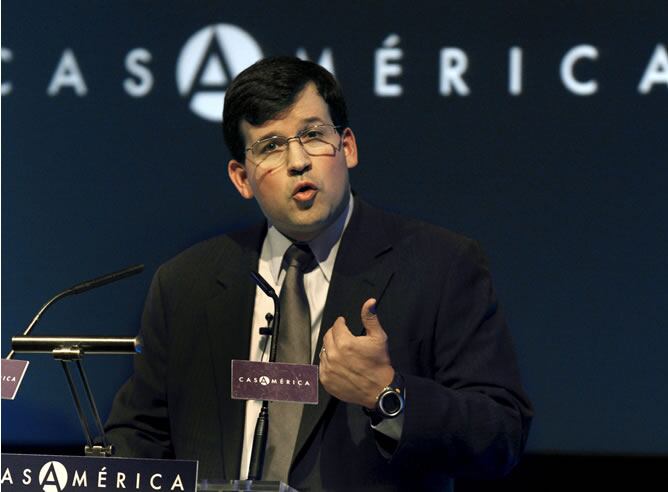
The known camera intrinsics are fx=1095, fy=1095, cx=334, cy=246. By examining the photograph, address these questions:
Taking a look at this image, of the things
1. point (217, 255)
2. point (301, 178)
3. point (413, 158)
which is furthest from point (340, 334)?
point (413, 158)

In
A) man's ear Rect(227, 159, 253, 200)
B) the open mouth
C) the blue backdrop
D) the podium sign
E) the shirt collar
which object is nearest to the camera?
the podium sign

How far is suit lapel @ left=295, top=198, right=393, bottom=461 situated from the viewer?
2.35 metres

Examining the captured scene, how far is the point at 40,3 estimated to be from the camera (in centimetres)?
389

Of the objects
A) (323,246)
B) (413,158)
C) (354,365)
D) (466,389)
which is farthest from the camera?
(413,158)

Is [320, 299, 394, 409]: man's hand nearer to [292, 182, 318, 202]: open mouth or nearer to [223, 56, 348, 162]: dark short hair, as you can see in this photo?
[292, 182, 318, 202]: open mouth

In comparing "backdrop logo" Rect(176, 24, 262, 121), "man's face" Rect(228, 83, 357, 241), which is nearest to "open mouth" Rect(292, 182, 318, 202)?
"man's face" Rect(228, 83, 357, 241)

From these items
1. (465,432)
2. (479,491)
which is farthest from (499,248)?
(465,432)

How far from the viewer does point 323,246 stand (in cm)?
259

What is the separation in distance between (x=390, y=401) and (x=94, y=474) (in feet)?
1.86

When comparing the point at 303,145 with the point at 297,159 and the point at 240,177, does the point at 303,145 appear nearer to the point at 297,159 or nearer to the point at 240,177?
the point at 297,159

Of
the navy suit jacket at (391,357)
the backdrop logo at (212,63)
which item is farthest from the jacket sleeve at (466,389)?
the backdrop logo at (212,63)

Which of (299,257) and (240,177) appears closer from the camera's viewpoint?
(299,257)

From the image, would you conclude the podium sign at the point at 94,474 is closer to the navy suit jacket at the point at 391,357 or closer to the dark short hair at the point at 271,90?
the navy suit jacket at the point at 391,357

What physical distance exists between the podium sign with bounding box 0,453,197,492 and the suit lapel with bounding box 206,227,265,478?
55 cm
